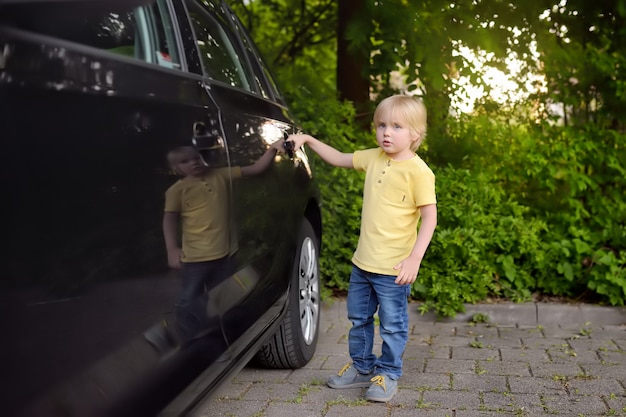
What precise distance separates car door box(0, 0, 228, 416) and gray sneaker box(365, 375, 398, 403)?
1.55 meters

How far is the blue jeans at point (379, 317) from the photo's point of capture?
141 inches

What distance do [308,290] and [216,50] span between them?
161 cm

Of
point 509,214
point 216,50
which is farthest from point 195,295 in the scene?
point 509,214

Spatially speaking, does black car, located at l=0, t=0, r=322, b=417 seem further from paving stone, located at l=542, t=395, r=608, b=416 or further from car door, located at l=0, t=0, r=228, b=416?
paving stone, located at l=542, t=395, r=608, b=416

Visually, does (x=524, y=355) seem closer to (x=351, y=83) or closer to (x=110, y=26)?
(x=110, y=26)

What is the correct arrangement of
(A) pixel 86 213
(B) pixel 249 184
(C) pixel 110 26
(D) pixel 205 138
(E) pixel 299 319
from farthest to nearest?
(E) pixel 299 319 → (B) pixel 249 184 → (D) pixel 205 138 → (C) pixel 110 26 → (A) pixel 86 213

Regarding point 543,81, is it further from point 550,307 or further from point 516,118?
point 550,307

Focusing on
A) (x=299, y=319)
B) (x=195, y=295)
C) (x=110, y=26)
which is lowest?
(x=299, y=319)

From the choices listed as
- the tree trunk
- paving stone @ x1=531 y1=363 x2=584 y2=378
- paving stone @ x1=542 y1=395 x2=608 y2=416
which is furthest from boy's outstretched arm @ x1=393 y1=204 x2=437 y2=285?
the tree trunk

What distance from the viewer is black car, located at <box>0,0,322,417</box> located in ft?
4.72

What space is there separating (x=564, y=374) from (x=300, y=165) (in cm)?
173

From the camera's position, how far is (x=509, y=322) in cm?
542

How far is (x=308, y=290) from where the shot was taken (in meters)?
4.26

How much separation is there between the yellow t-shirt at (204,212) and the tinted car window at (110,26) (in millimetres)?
367
